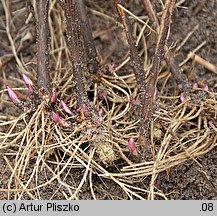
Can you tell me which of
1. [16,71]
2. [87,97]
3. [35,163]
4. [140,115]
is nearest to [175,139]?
[140,115]

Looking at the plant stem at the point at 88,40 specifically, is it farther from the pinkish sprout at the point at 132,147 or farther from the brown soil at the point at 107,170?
the pinkish sprout at the point at 132,147

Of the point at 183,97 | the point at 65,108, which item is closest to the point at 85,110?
the point at 65,108

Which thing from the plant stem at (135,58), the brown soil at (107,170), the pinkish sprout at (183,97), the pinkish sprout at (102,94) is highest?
the plant stem at (135,58)

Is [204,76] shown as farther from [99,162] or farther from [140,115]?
[99,162]

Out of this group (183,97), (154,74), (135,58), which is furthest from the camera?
(183,97)

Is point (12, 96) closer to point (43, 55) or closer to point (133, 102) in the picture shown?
point (43, 55)

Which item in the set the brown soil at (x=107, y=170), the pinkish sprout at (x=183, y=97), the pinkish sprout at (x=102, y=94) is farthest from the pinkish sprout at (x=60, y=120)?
the pinkish sprout at (x=183, y=97)

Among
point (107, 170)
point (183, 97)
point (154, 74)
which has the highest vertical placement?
point (154, 74)
